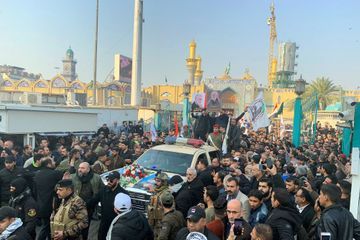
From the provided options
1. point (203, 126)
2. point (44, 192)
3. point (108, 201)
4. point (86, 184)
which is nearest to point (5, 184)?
point (44, 192)

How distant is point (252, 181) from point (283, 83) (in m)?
104

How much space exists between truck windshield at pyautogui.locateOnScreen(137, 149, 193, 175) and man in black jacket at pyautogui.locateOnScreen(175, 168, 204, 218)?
197cm

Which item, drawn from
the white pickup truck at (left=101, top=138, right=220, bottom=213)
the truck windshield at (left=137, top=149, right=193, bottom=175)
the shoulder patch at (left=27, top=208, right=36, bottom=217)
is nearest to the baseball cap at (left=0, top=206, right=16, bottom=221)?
the shoulder patch at (left=27, top=208, right=36, bottom=217)

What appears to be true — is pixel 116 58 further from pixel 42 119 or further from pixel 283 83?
pixel 283 83

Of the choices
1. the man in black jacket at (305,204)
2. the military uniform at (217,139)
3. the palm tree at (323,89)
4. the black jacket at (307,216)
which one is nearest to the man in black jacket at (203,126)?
the military uniform at (217,139)

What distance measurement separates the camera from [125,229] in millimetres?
3924

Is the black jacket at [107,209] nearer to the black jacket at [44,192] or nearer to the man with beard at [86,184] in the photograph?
the man with beard at [86,184]

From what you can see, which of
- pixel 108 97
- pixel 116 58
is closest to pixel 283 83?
pixel 116 58

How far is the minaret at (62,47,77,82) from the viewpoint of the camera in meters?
160

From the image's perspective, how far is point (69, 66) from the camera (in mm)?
160375

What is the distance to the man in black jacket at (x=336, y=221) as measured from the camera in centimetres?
387

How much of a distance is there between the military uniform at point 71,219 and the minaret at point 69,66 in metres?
163

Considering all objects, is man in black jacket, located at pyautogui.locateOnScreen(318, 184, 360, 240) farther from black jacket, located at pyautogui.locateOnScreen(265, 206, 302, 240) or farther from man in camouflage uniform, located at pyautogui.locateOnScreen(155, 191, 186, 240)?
man in camouflage uniform, located at pyautogui.locateOnScreen(155, 191, 186, 240)

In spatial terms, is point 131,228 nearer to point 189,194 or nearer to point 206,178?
point 189,194
